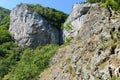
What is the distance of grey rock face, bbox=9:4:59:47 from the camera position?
8644 centimetres

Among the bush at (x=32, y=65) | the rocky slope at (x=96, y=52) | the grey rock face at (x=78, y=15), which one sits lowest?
the bush at (x=32, y=65)

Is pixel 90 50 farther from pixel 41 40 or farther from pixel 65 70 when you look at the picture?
pixel 41 40

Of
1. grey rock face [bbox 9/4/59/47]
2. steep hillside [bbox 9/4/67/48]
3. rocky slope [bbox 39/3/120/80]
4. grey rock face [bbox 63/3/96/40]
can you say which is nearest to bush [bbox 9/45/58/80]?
grey rock face [bbox 63/3/96/40]

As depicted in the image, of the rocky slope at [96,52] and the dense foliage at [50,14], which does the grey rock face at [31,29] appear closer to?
the dense foliage at [50,14]

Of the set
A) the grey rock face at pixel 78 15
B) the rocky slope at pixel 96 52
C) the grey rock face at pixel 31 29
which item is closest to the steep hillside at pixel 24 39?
the grey rock face at pixel 31 29

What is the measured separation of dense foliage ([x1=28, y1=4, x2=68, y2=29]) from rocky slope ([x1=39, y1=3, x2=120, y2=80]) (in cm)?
4659

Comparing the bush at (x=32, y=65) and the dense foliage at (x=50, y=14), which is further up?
the dense foliage at (x=50, y=14)

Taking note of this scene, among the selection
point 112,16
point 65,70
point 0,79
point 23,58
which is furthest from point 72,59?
point 23,58

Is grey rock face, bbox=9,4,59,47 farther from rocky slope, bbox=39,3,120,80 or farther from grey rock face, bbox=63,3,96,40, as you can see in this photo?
rocky slope, bbox=39,3,120,80

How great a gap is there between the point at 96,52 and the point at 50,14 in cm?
5999

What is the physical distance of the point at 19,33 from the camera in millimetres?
89625

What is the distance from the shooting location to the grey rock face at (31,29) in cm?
8644

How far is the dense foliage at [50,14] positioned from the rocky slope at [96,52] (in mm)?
46592

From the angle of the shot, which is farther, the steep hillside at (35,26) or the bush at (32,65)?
the steep hillside at (35,26)
